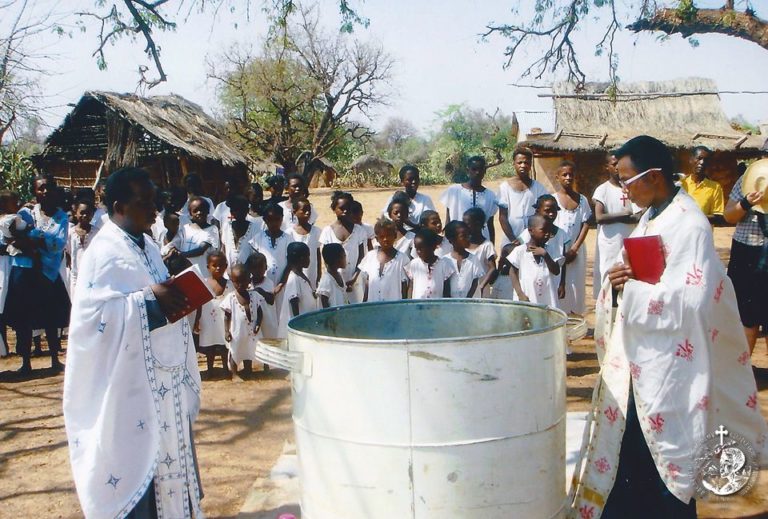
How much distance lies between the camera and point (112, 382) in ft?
8.49

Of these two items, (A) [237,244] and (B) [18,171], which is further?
(B) [18,171]

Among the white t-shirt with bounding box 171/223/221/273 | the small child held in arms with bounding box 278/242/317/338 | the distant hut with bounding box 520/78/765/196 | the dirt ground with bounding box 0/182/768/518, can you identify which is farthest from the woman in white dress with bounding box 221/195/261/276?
the distant hut with bounding box 520/78/765/196

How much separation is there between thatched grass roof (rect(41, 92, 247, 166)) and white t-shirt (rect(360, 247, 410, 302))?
9.10m

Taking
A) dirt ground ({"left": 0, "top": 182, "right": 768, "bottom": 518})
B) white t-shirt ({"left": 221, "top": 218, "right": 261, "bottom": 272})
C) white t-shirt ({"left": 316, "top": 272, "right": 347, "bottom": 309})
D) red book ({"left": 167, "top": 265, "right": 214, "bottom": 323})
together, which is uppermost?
white t-shirt ({"left": 221, "top": 218, "right": 261, "bottom": 272})

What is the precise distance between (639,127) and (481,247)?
1222cm

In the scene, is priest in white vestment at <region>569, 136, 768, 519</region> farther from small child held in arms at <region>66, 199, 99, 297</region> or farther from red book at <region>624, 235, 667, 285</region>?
small child held in arms at <region>66, 199, 99, 297</region>

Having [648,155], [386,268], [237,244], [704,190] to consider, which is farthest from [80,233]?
[704,190]

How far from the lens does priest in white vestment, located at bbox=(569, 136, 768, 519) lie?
8.02ft

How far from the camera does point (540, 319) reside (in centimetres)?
275

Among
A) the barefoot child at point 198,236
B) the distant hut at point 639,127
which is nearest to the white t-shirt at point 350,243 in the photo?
the barefoot child at point 198,236

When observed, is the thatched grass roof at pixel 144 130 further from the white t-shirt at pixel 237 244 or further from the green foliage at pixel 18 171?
the white t-shirt at pixel 237 244

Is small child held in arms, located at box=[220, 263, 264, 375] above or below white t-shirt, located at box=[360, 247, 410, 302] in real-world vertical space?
below

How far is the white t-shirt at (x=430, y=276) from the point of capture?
5086 millimetres

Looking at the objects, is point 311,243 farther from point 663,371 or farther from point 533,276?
point 663,371
